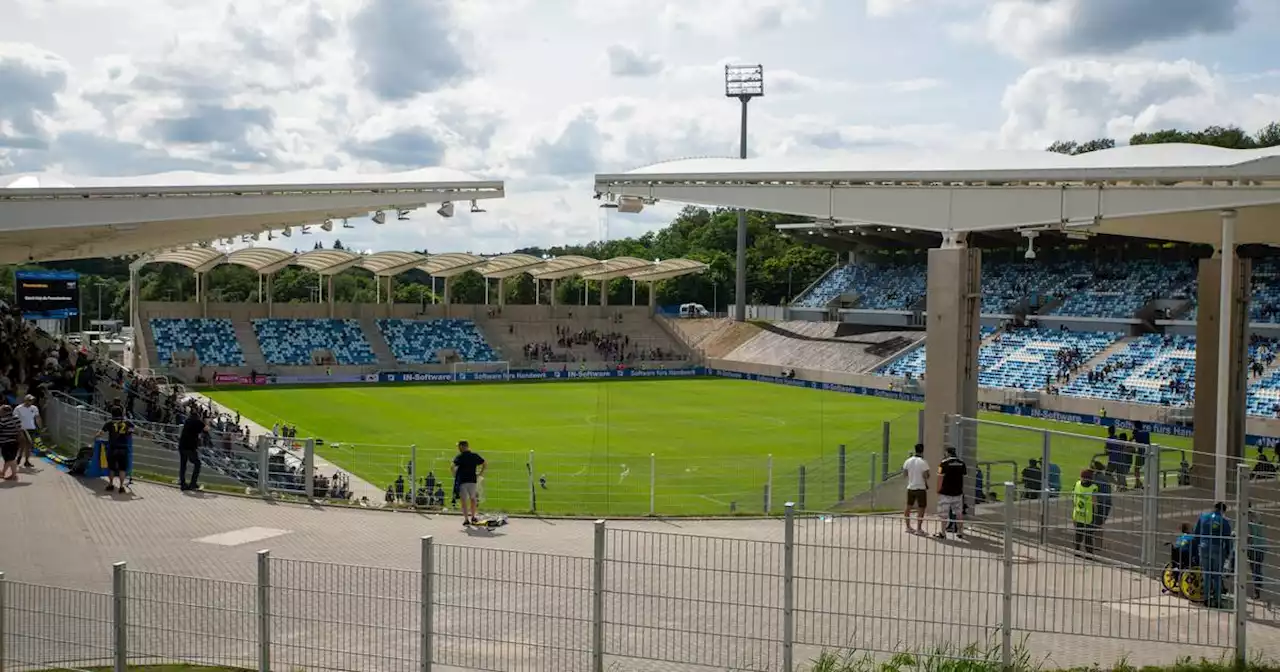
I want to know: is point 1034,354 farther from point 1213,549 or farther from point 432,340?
point 1213,549

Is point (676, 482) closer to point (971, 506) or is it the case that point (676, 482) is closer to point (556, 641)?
point (971, 506)

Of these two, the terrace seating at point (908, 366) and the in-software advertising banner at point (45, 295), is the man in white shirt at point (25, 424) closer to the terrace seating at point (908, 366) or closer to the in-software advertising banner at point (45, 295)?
the in-software advertising banner at point (45, 295)

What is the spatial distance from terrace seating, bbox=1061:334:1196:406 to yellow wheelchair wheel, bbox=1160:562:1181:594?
1431 inches

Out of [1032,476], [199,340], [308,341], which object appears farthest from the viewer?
[308,341]

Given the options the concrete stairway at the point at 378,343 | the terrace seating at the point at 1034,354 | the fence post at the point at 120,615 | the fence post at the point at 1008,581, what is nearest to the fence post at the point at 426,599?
the fence post at the point at 120,615

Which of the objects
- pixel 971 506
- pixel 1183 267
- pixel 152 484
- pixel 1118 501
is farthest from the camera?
pixel 1183 267

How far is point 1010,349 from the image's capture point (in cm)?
5684

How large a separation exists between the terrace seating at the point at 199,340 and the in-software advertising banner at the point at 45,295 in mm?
4495

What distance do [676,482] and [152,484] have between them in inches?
447

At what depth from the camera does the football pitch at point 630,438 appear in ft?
60.1

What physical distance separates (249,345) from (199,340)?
2.56 metres

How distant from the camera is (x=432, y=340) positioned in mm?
66625

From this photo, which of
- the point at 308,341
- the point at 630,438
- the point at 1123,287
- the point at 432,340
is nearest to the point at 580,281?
the point at 432,340

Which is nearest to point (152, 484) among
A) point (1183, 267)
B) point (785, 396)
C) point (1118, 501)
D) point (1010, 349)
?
point (1118, 501)
